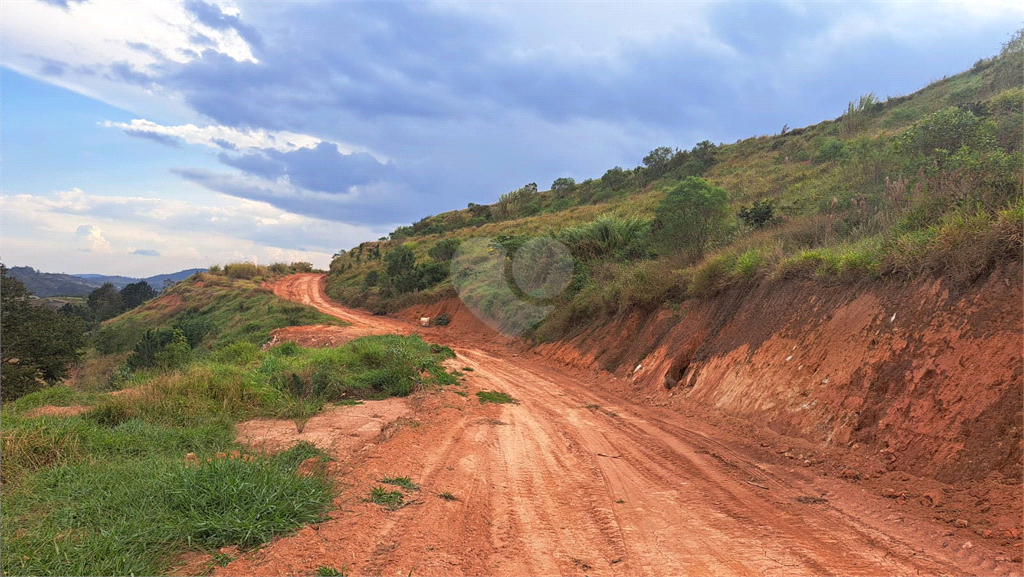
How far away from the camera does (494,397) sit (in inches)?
401

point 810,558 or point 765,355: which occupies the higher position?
point 765,355

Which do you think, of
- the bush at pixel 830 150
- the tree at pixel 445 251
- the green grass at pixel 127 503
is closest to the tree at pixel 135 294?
the tree at pixel 445 251

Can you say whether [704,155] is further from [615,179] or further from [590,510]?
[590,510]

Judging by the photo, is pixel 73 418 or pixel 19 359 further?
pixel 19 359

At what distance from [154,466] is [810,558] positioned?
564 cm

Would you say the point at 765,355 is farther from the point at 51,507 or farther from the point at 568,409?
the point at 51,507

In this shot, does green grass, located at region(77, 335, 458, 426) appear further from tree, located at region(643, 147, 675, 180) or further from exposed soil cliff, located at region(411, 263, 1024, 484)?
tree, located at region(643, 147, 675, 180)

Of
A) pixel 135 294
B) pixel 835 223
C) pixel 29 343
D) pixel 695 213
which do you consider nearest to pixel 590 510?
pixel 835 223

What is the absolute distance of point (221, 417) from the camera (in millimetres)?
7004

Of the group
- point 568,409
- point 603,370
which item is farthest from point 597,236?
point 568,409

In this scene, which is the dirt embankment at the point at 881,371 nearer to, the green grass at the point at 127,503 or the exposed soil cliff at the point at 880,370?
the exposed soil cliff at the point at 880,370

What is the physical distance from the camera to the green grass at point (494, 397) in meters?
9.90

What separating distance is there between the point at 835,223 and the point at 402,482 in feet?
34.2

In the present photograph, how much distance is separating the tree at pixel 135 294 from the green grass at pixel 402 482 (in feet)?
199
